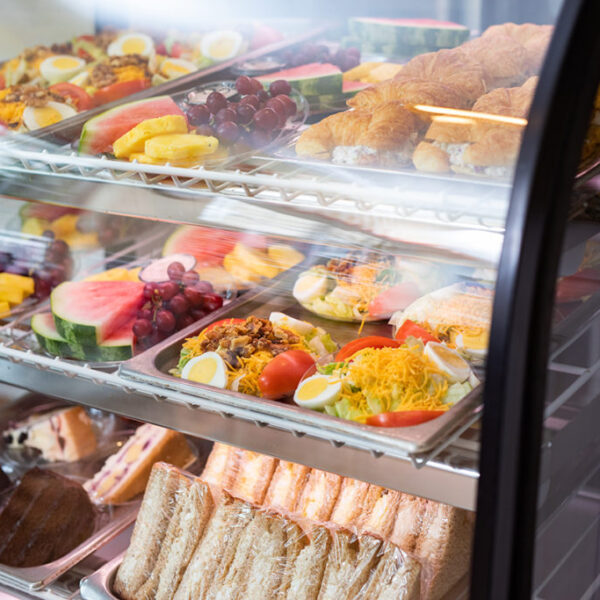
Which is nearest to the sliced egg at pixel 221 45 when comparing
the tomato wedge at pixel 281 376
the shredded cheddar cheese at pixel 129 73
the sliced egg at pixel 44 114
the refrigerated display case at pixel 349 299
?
the refrigerated display case at pixel 349 299

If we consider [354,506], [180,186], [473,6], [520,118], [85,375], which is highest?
[473,6]

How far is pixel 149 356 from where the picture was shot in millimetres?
1370

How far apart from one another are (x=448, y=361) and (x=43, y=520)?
3.28 feet

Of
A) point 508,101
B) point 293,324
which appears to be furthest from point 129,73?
point 508,101

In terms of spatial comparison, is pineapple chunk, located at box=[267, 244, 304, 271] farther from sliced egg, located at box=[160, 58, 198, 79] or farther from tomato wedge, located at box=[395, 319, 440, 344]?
sliced egg, located at box=[160, 58, 198, 79]

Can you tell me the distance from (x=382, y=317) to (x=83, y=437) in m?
0.97

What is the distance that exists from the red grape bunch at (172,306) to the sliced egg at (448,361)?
0.50 m

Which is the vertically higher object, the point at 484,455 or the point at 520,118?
the point at 520,118

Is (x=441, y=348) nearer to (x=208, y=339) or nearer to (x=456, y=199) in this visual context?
(x=456, y=199)

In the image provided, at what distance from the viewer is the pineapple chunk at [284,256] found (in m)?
1.46

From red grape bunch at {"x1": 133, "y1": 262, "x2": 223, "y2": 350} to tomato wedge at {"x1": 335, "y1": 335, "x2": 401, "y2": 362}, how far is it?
336mm

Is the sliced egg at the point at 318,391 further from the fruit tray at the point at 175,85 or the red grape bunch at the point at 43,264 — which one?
the red grape bunch at the point at 43,264

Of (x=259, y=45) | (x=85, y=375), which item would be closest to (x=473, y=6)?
(x=259, y=45)

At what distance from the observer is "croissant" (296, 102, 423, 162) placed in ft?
3.90
